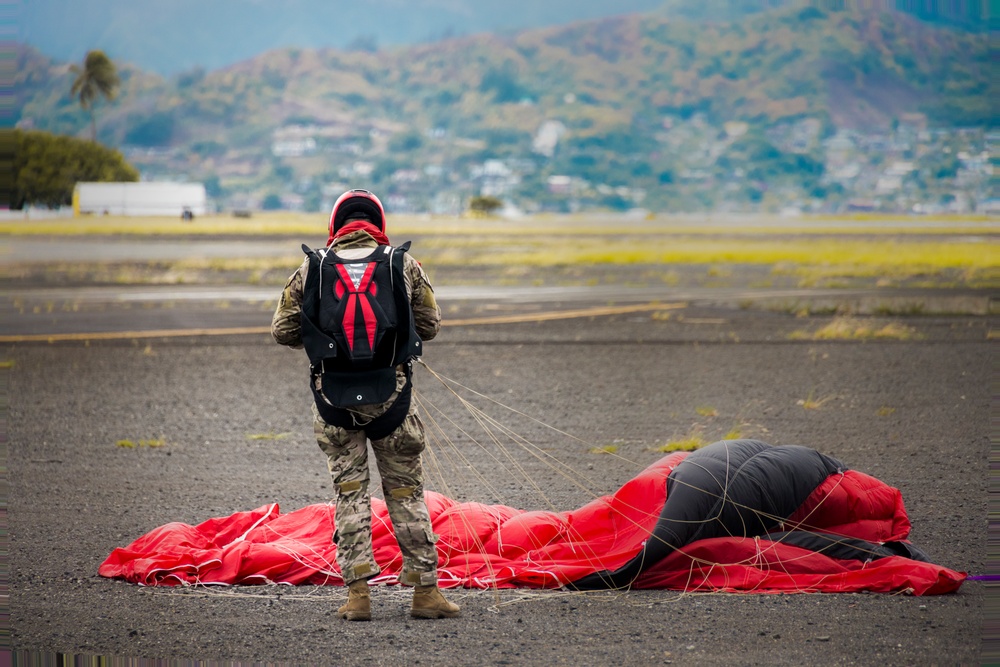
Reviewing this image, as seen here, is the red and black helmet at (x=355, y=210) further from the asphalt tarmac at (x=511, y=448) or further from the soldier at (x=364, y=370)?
the asphalt tarmac at (x=511, y=448)

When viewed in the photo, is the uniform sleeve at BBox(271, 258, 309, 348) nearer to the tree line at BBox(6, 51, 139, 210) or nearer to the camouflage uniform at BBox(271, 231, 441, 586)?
the camouflage uniform at BBox(271, 231, 441, 586)

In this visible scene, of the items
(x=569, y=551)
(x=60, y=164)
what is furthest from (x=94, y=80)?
(x=569, y=551)

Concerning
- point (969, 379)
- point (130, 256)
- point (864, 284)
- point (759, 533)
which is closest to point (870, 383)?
point (969, 379)

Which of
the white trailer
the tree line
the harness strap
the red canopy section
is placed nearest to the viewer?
the harness strap

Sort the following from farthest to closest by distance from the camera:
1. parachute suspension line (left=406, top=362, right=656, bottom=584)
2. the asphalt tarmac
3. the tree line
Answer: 1. the tree line
2. parachute suspension line (left=406, top=362, right=656, bottom=584)
3. the asphalt tarmac

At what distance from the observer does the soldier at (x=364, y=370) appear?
163 inches

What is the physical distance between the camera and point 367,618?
14.1 feet

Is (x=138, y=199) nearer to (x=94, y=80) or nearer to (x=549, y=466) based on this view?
(x=94, y=80)

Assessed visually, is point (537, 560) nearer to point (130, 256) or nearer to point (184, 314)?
point (184, 314)

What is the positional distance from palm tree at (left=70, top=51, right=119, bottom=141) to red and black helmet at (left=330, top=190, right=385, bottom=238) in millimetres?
90433

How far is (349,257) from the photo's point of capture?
4.21 m

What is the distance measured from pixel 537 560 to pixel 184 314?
17.3 metres

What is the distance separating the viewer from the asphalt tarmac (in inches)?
161

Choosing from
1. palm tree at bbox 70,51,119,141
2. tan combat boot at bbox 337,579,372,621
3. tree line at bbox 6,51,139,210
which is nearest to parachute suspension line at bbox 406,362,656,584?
tan combat boot at bbox 337,579,372,621
